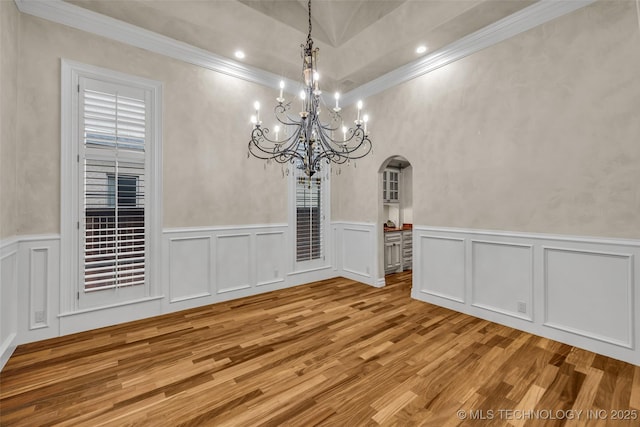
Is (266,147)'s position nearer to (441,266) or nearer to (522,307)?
(441,266)

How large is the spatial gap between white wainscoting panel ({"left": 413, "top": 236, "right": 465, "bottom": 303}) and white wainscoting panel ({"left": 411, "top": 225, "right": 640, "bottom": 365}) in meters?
0.01

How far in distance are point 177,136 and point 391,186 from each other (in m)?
4.50

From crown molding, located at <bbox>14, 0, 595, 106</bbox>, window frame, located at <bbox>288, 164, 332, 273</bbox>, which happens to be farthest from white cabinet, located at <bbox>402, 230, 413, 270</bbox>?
crown molding, located at <bbox>14, 0, 595, 106</bbox>

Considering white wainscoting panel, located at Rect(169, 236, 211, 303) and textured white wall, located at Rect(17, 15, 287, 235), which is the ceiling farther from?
white wainscoting panel, located at Rect(169, 236, 211, 303)

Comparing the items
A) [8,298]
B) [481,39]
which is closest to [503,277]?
[481,39]

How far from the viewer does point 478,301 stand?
3580 millimetres

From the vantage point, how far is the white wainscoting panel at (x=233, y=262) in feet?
13.5

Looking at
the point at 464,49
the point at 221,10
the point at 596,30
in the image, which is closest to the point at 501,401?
the point at 596,30

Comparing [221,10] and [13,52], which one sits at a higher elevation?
[221,10]

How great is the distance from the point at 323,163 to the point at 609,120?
12.3 feet

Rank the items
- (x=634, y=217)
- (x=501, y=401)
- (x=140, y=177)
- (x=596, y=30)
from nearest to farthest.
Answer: (x=501, y=401), (x=634, y=217), (x=596, y=30), (x=140, y=177)

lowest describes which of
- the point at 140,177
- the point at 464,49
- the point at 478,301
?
the point at 478,301

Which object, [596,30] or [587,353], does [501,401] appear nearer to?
[587,353]

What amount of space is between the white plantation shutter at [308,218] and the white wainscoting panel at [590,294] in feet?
10.9
